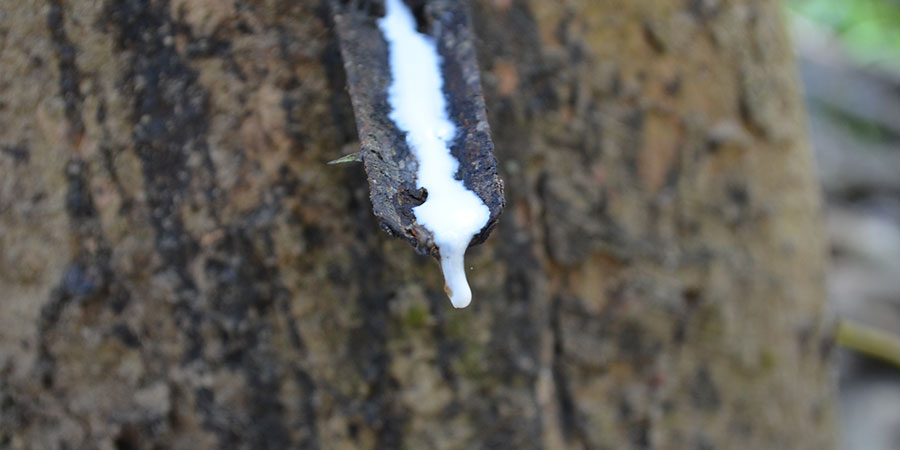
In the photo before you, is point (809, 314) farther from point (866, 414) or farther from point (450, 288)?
point (866, 414)

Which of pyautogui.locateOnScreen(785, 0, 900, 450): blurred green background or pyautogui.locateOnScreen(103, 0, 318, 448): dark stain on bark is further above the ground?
pyautogui.locateOnScreen(103, 0, 318, 448): dark stain on bark

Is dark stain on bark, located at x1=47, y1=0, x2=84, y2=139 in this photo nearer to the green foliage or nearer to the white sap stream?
the white sap stream

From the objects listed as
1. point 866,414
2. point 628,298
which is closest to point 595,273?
point 628,298

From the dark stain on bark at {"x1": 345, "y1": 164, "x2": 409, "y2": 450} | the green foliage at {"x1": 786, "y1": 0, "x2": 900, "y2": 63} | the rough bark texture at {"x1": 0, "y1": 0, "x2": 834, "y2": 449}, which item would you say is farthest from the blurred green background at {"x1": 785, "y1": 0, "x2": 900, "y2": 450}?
the dark stain on bark at {"x1": 345, "y1": 164, "x2": 409, "y2": 450}

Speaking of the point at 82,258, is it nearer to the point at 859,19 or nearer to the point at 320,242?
the point at 320,242

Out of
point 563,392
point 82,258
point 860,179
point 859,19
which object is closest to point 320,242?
point 82,258

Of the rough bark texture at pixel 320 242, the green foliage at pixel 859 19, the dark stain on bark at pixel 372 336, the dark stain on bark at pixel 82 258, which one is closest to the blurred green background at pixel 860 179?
the green foliage at pixel 859 19

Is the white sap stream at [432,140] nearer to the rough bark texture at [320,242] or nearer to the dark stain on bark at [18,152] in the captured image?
the rough bark texture at [320,242]
